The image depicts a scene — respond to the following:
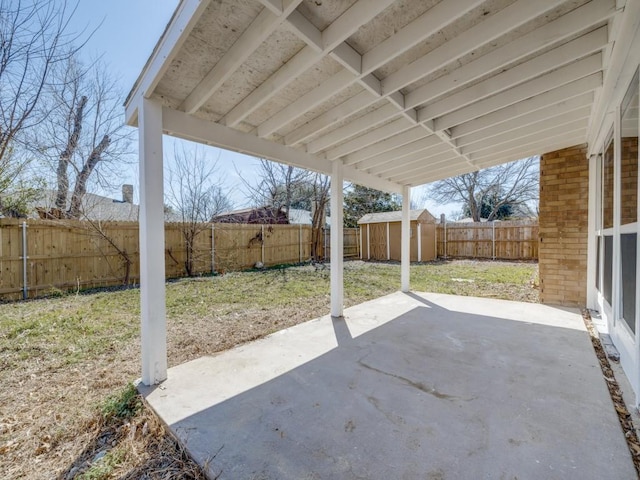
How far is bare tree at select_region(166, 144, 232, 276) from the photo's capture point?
8.79 metres

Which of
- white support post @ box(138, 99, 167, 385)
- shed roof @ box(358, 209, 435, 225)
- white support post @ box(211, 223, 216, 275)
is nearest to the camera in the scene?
white support post @ box(138, 99, 167, 385)

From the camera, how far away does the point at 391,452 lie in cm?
172

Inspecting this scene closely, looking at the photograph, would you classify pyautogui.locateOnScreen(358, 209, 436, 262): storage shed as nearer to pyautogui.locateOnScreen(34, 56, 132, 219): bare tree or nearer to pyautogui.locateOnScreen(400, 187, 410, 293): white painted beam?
pyautogui.locateOnScreen(400, 187, 410, 293): white painted beam

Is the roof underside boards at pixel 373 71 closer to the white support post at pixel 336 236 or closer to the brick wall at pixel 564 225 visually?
the white support post at pixel 336 236

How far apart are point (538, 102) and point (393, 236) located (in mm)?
10529

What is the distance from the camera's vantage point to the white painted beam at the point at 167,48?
5.68 feet

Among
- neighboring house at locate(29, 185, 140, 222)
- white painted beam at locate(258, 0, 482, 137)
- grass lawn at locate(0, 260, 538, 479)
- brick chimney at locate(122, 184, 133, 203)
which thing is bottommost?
grass lawn at locate(0, 260, 538, 479)

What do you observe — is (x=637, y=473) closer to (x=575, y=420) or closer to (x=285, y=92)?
(x=575, y=420)

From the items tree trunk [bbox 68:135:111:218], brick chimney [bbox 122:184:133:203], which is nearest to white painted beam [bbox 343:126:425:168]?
tree trunk [bbox 68:135:111:218]

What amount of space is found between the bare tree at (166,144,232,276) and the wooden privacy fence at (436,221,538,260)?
10263mm

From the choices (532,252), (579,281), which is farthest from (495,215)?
(579,281)

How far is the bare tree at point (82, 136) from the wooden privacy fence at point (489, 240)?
42.6ft

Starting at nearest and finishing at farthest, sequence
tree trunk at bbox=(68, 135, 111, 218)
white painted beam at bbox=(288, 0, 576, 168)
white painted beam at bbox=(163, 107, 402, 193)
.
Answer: white painted beam at bbox=(288, 0, 576, 168) < white painted beam at bbox=(163, 107, 402, 193) < tree trunk at bbox=(68, 135, 111, 218)

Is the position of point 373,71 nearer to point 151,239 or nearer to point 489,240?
point 151,239
